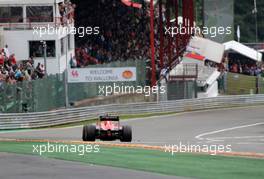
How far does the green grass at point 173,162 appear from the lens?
713 inches

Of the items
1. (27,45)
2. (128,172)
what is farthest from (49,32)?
(128,172)

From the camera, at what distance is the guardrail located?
3694 cm

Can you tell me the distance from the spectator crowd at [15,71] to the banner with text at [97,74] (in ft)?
4.50

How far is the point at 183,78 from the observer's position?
165 feet

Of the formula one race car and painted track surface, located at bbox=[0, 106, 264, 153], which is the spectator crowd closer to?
painted track surface, located at bbox=[0, 106, 264, 153]

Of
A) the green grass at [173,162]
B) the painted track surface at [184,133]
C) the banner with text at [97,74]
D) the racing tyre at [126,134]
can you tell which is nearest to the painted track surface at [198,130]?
the painted track surface at [184,133]

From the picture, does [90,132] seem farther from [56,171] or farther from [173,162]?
[56,171]

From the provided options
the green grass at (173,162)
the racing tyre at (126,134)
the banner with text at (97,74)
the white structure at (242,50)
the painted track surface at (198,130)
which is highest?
the white structure at (242,50)
